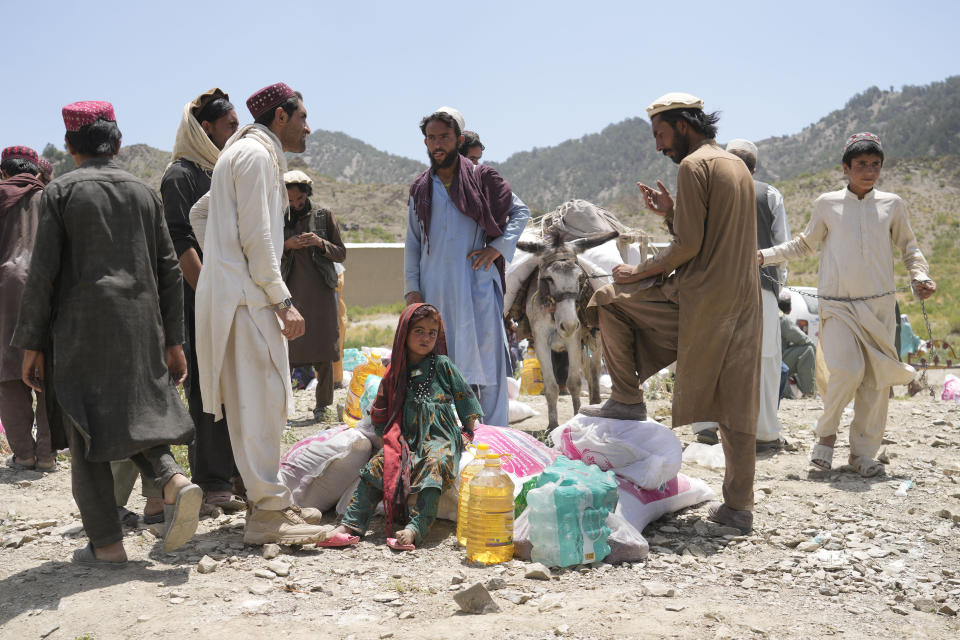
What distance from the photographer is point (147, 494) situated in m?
4.20

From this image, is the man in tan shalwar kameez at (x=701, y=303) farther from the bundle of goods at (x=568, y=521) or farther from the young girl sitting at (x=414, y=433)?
the young girl sitting at (x=414, y=433)

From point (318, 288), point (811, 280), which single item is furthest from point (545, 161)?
point (318, 288)

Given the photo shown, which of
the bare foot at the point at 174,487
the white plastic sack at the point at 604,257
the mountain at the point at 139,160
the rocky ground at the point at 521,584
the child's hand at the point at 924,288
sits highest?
the mountain at the point at 139,160

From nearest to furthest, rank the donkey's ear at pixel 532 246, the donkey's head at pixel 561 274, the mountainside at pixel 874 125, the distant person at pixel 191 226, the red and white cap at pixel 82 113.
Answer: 1. the red and white cap at pixel 82 113
2. the distant person at pixel 191 226
3. the donkey's head at pixel 561 274
4. the donkey's ear at pixel 532 246
5. the mountainside at pixel 874 125

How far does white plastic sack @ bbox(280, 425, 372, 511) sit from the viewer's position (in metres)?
4.46

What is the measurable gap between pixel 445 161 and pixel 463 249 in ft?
1.92

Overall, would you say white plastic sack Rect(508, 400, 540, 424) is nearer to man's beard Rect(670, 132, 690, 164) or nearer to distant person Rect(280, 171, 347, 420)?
distant person Rect(280, 171, 347, 420)

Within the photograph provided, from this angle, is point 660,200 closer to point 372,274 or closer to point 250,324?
point 250,324

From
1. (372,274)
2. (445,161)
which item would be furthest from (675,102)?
(372,274)

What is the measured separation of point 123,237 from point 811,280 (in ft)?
91.3

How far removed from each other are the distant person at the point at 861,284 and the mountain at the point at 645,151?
78.8 meters

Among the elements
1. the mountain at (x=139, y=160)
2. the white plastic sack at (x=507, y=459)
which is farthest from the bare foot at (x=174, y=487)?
the mountain at (x=139, y=160)

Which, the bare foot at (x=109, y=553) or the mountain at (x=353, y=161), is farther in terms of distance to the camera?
the mountain at (x=353, y=161)

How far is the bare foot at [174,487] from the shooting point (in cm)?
332
